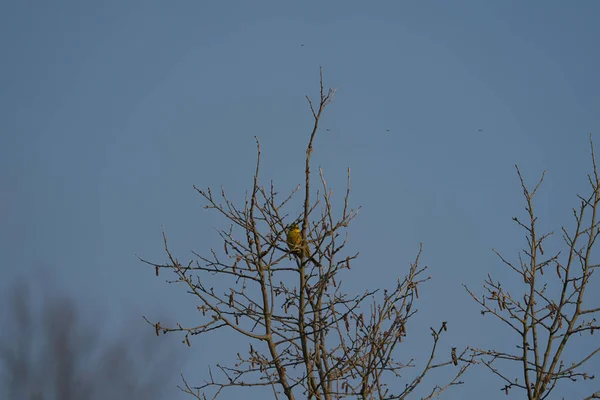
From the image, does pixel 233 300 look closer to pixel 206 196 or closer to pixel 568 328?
pixel 206 196

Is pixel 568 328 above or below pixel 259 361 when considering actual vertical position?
above

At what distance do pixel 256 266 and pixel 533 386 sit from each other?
8.32 feet

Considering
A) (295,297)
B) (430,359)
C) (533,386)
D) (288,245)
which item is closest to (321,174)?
(288,245)

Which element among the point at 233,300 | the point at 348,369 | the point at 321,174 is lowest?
the point at 348,369

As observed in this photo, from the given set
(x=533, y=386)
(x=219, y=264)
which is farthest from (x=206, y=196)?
(x=533, y=386)

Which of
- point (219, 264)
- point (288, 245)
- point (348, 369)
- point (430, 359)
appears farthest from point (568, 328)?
point (219, 264)

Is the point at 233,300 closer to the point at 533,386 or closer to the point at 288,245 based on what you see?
the point at 288,245

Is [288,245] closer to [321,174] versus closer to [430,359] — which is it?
[321,174]

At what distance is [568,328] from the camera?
7.85 m

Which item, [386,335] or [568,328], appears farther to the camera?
[568,328]

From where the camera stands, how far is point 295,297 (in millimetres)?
7457

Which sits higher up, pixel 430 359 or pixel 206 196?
pixel 206 196

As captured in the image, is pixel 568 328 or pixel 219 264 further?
pixel 568 328

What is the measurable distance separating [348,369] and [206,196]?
1814 mm
